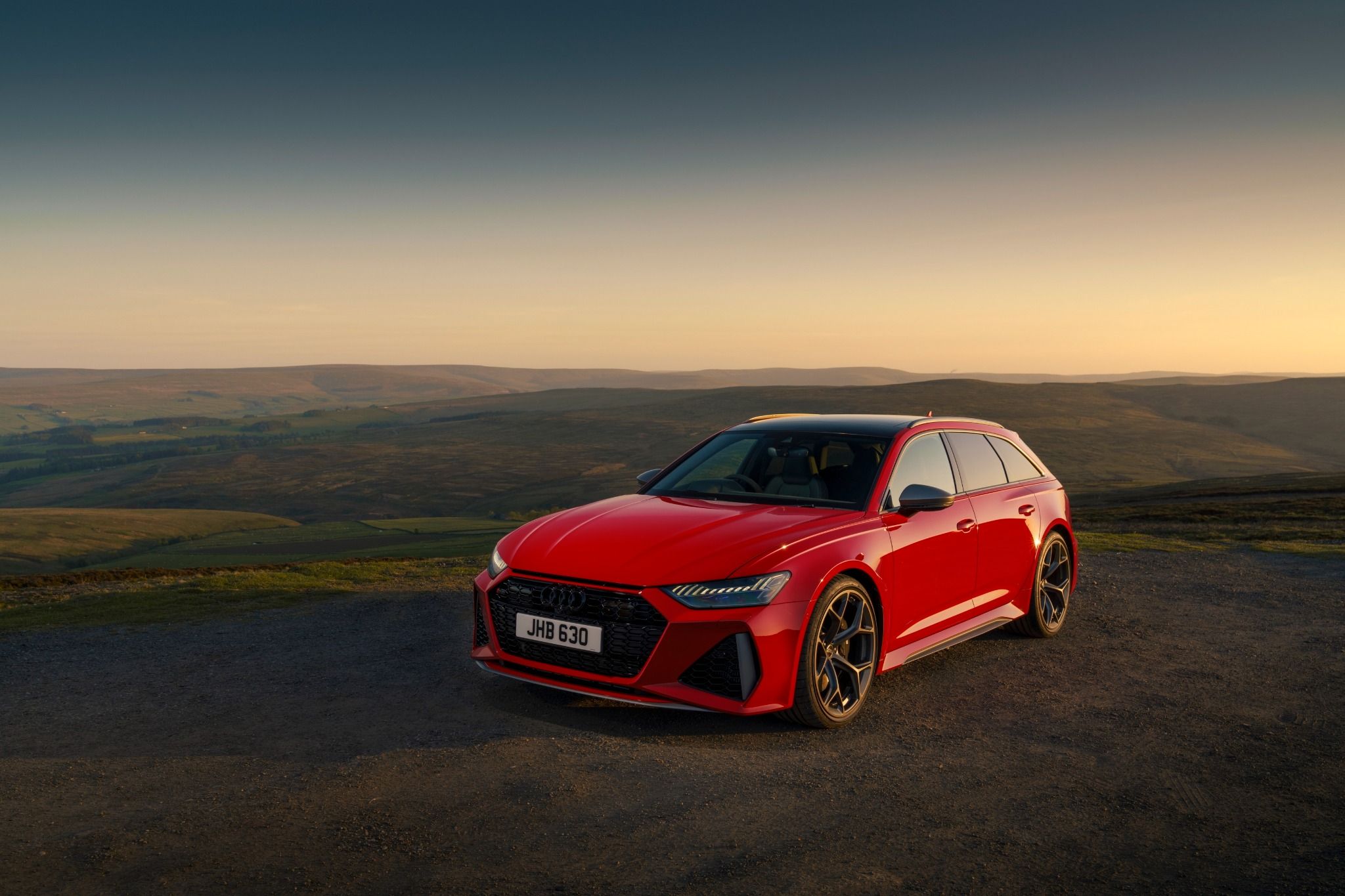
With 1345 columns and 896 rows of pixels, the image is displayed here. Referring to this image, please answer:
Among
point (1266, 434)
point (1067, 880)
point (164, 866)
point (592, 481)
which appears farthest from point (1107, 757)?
point (1266, 434)

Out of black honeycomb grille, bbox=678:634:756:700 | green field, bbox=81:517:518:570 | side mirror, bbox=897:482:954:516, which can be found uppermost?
side mirror, bbox=897:482:954:516

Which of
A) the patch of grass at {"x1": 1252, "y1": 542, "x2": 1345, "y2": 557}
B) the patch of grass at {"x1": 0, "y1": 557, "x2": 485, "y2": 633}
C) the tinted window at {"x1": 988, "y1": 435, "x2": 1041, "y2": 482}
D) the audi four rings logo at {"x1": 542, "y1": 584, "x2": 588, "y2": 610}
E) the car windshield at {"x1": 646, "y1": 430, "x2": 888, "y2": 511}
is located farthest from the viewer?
the patch of grass at {"x1": 1252, "y1": 542, "x2": 1345, "y2": 557}

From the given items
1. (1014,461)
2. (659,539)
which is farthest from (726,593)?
(1014,461)

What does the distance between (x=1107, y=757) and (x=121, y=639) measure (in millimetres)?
7879

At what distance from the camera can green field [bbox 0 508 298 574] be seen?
8475 centimetres

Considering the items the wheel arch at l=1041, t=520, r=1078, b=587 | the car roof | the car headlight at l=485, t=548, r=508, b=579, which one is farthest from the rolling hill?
the car headlight at l=485, t=548, r=508, b=579

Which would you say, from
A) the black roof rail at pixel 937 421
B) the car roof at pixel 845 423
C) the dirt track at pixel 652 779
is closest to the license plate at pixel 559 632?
the dirt track at pixel 652 779

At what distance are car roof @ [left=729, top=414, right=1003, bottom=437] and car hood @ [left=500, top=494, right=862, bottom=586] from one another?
0.95 m

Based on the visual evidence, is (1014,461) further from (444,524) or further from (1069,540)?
(444,524)

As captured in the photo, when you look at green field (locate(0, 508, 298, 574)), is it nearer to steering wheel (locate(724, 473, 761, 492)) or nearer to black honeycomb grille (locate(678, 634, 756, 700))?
steering wheel (locate(724, 473, 761, 492))

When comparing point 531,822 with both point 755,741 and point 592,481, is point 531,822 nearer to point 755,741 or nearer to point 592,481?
point 755,741

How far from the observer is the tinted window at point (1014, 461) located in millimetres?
8070

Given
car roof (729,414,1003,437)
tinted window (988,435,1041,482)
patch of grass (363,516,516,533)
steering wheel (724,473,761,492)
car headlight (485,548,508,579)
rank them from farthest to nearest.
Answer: patch of grass (363,516,516,533) → tinted window (988,435,1041,482) → car roof (729,414,1003,437) → steering wheel (724,473,761,492) → car headlight (485,548,508,579)

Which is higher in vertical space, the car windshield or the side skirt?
the car windshield
